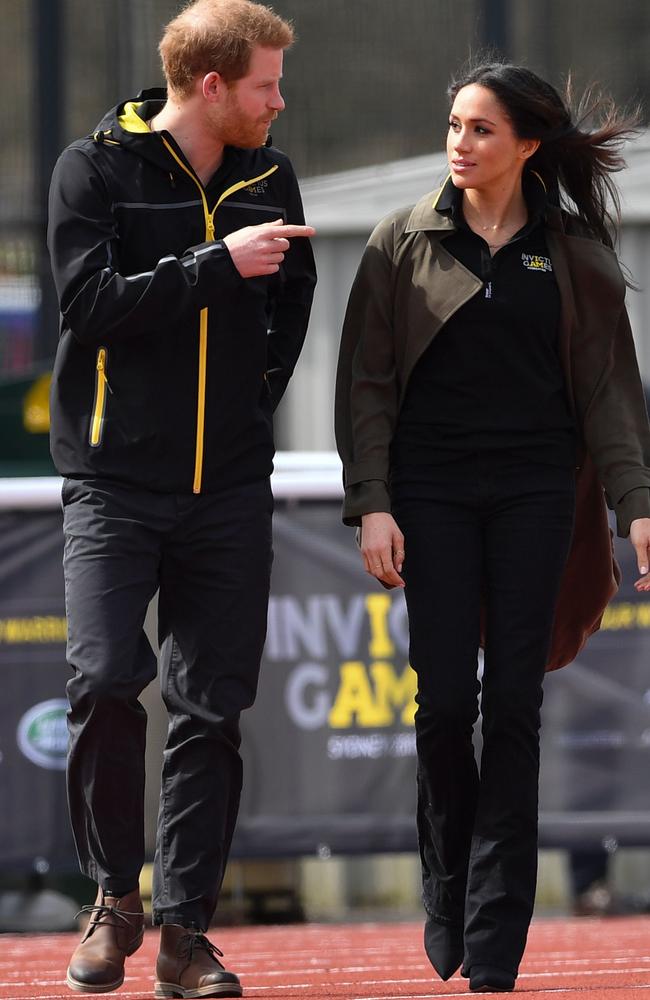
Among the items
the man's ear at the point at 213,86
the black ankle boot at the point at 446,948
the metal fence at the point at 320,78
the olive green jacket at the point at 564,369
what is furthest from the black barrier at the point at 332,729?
the metal fence at the point at 320,78

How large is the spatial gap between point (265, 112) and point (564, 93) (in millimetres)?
788

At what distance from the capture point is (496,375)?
4125 mm

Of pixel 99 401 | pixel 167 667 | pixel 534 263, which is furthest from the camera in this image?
pixel 534 263

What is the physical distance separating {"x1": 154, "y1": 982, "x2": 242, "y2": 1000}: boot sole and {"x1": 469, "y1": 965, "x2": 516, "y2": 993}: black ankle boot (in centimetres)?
50

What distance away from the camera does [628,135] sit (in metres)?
4.40

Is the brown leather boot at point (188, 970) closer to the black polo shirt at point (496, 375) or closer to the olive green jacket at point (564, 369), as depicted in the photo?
the olive green jacket at point (564, 369)

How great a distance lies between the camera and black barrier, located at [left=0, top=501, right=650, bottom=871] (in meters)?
7.10

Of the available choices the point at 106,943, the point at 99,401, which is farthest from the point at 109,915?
the point at 99,401

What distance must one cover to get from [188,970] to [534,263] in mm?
1729

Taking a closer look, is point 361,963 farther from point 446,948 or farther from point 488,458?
point 488,458

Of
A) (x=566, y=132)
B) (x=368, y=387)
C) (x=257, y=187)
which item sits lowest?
(x=368, y=387)

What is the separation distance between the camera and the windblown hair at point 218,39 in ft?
13.1

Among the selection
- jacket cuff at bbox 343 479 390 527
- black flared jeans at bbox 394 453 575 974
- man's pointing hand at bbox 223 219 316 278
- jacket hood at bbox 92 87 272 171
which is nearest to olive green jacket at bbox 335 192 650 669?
jacket cuff at bbox 343 479 390 527

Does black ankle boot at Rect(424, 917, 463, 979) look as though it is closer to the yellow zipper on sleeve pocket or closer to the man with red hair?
the man with red hair
